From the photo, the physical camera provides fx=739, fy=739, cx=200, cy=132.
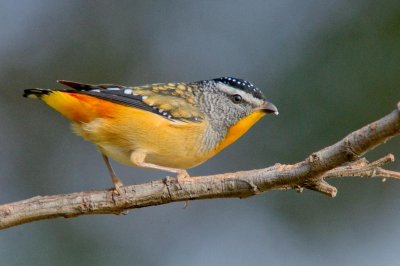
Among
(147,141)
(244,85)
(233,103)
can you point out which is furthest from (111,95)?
(244,85)

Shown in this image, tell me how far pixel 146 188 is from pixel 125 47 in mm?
5965

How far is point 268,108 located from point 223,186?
1.75 metres

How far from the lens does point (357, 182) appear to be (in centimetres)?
1023

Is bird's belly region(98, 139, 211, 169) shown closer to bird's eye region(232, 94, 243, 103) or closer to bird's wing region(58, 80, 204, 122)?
bird's wing region(58, 80, 204, 122)

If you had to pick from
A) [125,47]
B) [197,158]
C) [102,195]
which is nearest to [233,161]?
[125,47]

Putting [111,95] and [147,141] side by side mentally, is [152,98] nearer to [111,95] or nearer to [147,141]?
[111,95]

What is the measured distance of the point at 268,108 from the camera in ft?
23.0

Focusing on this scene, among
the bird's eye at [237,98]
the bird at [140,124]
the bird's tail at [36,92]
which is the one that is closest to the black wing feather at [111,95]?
the bird at [140,124]

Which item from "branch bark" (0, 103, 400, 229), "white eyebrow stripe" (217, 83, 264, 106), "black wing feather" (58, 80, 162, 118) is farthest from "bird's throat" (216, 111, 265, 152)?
"branch bark" (0, 103, 400, 229)

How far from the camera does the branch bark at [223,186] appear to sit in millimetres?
4809

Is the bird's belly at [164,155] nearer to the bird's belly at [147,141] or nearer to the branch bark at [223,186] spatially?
the bird's belly at [147,141]

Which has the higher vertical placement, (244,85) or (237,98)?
(244,85)

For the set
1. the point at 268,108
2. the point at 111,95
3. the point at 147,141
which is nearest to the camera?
the point at 147,141

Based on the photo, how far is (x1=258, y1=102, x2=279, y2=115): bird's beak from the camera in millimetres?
6957
